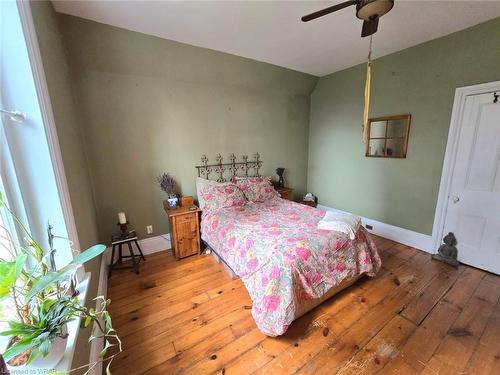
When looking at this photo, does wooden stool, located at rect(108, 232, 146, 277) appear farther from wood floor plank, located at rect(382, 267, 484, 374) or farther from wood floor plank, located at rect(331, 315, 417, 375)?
wood floor plank, located at rect(382, 267, 484, 374)

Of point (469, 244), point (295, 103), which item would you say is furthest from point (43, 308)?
point (295, 103)

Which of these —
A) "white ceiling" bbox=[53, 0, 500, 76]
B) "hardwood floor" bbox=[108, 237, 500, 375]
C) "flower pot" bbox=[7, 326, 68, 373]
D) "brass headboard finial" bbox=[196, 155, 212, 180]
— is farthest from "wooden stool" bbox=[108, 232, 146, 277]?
"white ceiling" bbox=[53, 0, 500, 76]

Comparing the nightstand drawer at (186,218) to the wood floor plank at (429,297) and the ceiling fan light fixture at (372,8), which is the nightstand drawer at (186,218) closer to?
the wood floor plank at (429,297)

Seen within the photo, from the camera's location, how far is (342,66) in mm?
3393

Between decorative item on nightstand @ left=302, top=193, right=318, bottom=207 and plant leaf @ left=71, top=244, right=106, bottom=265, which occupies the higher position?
plant leaf @ left=71, top=244, right=106, bottom=265

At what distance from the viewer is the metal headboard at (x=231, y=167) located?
10.7 ft

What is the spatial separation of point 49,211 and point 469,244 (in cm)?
402

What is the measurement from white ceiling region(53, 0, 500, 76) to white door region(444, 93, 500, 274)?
927 millimetres

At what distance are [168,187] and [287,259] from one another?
197 cm

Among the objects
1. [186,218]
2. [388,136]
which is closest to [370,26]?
[388,136]

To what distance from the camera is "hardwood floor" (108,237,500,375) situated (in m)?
1.46

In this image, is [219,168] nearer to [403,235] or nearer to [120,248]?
[120,248]

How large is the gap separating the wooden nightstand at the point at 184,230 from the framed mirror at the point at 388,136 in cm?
285

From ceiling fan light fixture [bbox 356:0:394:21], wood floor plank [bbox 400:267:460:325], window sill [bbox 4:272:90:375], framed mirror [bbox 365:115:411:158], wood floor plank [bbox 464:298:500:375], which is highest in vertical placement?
ceiling fan light fixture [bbox 356:0:394:21]
